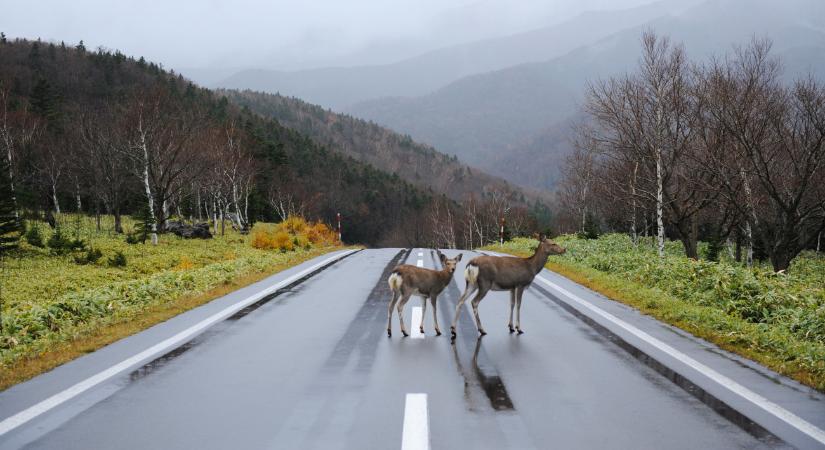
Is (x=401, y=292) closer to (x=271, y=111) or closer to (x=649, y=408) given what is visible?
(x=649, y=408)

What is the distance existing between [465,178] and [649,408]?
19065 centimetres

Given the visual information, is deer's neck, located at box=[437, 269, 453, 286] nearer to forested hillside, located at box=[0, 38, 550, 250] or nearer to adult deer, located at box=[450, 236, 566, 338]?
adult deer, located at box=[450, 236, 566, 338]

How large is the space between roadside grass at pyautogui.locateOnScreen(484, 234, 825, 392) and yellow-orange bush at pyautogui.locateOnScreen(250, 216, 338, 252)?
20.3m

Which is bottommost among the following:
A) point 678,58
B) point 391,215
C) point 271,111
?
point 391,215

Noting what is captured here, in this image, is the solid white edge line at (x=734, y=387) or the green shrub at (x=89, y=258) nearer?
the solid white edge line at (x=734, y=387)

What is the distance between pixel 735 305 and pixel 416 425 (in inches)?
321

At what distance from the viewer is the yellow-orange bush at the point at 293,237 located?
108 feet

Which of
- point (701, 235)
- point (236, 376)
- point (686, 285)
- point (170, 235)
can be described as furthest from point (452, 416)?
point (701, 235)

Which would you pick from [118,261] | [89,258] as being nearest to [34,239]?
[89,258]

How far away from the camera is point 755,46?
2059 centimetres

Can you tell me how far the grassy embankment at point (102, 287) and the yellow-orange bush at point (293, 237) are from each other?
8 centimetres

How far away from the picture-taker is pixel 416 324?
9383 millimetres

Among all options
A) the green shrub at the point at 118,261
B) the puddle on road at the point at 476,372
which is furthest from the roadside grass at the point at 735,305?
the green shrub at the point at 118,261

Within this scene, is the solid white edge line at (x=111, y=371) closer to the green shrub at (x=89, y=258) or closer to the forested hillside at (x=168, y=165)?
the green shrub at (x=89, y=258)
